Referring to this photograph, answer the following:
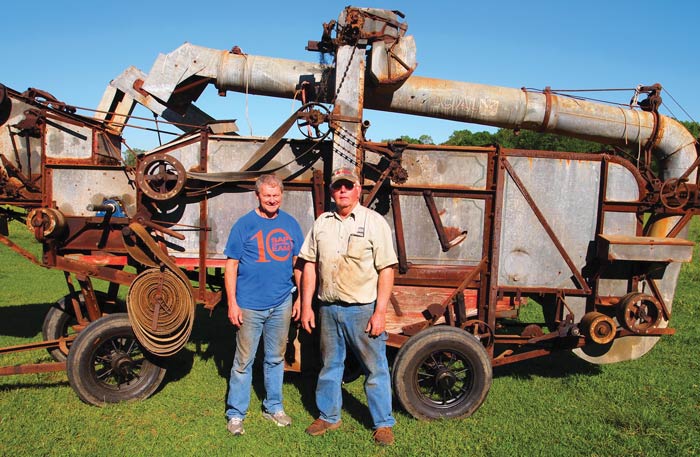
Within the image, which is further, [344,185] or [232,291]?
[232,291]

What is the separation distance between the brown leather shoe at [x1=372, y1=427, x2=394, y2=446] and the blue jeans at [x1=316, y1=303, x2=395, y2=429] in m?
0.04

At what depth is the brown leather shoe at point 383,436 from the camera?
4484mm

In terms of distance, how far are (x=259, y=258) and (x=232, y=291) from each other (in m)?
0.39

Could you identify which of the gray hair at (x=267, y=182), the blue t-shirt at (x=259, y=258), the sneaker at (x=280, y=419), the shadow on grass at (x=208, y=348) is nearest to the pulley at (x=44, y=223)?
the shadow on grass at (x=208, y=348)

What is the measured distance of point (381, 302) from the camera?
4.33 meters

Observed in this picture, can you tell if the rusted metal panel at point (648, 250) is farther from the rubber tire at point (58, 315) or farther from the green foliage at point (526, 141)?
the green foliage at point (526, 141)

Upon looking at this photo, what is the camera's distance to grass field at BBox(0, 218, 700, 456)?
4.49 metres

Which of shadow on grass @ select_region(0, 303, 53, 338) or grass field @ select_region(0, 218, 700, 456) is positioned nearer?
grass field @ select_region(0, 218, 700, 456)

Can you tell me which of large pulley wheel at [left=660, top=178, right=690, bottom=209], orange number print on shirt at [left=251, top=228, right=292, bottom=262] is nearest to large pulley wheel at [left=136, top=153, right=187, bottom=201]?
orange number print on shirt at [left=251, top=228, right=292, bottom=262]

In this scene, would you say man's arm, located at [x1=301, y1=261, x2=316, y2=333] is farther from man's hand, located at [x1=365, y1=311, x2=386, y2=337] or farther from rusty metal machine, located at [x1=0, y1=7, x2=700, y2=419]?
rusty metal machine, located at [x1=0, y1=7, x2=700, y2=419]

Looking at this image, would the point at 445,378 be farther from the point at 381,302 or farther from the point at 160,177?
the point at 160,177

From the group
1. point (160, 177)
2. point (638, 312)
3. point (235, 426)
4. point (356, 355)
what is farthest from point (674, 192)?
point (160, 177)

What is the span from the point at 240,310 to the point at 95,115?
3298 mm

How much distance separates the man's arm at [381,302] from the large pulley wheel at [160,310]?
217cm
